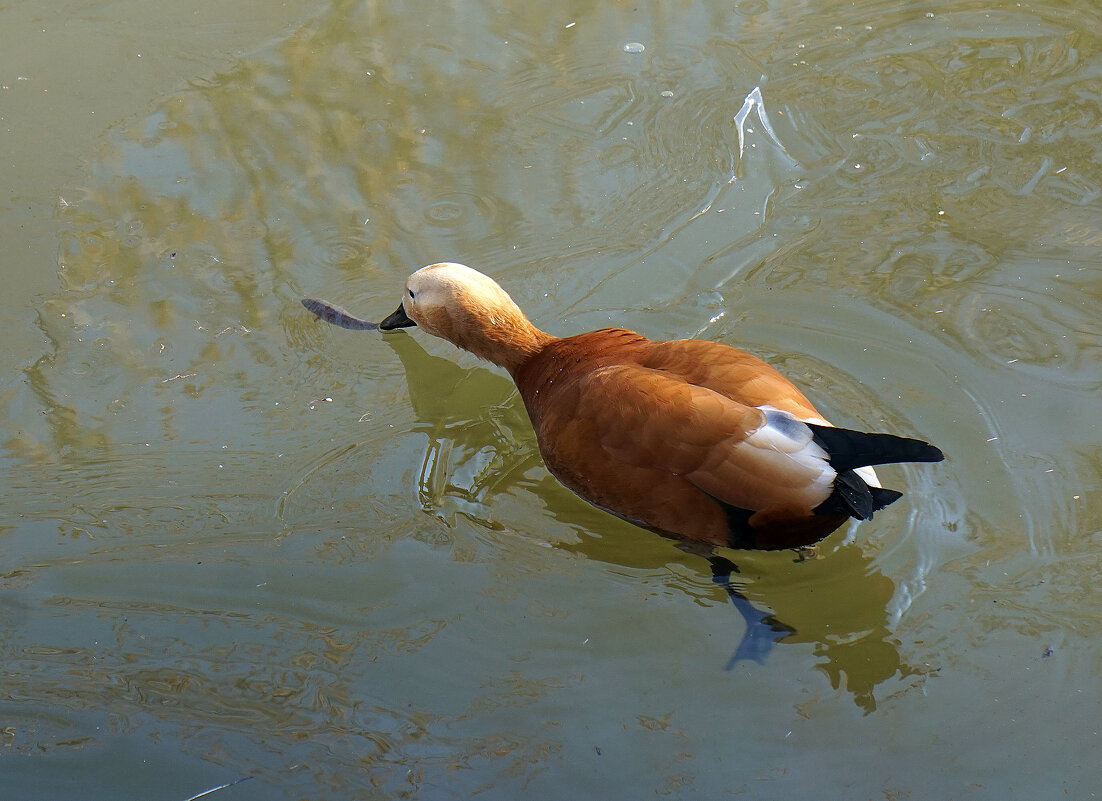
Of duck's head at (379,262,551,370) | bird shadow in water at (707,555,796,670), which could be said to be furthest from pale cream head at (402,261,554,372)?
bird shadow in water at (707,555,796,670)

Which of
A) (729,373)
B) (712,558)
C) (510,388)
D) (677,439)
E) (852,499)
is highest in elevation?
(729,373)

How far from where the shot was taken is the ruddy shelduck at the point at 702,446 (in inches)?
117

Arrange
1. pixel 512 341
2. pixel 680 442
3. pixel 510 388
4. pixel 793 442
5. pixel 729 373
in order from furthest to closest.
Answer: pixel 510 388 → pixel 512 341 → pixel 729 373 → pixel 680 442 → pixel 793 442

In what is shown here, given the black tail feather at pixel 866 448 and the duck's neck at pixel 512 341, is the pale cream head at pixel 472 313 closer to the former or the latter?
the duck's neck at pixel 512 341

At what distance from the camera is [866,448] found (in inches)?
112

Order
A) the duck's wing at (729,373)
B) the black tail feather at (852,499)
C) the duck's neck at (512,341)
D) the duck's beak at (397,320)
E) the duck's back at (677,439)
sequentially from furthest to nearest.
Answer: the duck's beak at (397,320), the duck's neck at (512,341), the duck's wing at (729,373), the duck's back at (677,439), the black tail feather at (852,499)

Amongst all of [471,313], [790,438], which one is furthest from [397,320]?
[790,438]

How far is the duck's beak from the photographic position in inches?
169

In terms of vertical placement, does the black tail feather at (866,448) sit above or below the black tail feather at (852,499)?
above

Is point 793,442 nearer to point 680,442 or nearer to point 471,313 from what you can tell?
point 680,442

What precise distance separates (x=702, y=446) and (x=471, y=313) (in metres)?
1.34

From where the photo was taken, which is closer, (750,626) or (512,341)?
(750,626)

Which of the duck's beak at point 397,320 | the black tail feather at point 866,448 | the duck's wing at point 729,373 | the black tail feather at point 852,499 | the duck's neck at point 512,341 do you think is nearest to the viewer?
the black tail feather at point 866,448

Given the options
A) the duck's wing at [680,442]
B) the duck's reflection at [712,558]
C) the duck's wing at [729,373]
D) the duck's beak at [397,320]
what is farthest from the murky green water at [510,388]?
the duck's wing at [729,373]
